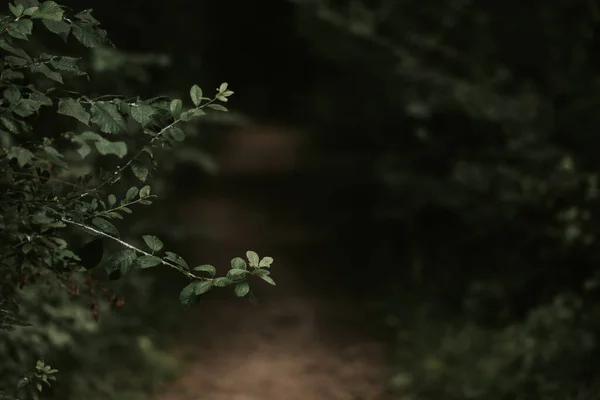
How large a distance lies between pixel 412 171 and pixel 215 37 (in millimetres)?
9007

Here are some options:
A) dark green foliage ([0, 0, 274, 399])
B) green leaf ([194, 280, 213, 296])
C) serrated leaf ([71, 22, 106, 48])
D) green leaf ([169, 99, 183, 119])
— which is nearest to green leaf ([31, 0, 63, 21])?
dark green foliage ([0, 0, 274, 399])

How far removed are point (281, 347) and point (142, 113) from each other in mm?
4231

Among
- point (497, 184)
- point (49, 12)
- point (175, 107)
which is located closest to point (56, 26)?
point (49, 12)

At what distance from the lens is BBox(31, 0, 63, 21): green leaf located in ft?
6.44

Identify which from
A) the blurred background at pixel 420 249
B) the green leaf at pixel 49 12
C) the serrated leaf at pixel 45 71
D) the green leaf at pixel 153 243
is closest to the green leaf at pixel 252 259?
the green leaf at pixel 153 243

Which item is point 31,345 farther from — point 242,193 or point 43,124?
point 242,193

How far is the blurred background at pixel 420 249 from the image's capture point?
4770 millimetres

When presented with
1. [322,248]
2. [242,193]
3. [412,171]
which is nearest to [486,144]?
[412,171]

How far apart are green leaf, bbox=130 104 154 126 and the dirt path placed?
137 inches

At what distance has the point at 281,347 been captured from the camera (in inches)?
241

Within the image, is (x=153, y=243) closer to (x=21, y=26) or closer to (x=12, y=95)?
(x=12, y=95)

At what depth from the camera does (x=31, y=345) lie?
3.64 metres

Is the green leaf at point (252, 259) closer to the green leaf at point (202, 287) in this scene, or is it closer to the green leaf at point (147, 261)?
the green leaf at point (202, 287)

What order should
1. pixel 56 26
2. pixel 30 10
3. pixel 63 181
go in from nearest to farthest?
pixel 30 10
pixel 56 26
pixel 63 181
